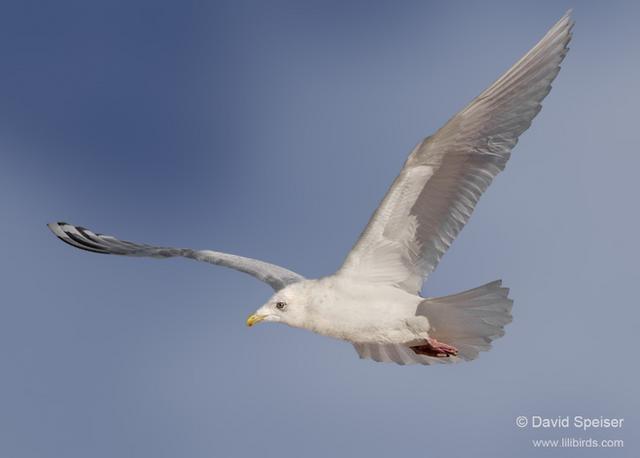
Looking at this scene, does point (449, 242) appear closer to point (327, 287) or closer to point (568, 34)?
point (327, 287)

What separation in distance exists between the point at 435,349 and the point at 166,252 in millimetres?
3448

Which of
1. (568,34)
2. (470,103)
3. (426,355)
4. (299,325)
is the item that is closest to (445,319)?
(426,355)

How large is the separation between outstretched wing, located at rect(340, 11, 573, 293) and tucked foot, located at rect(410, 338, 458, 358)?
688mm

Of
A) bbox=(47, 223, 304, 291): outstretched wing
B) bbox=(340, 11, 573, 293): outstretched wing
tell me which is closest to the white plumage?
bbox=(340, 11, 573, 293): outstretched wing

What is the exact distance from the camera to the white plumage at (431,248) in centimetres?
956

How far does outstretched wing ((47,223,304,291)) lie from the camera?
37.5 ft

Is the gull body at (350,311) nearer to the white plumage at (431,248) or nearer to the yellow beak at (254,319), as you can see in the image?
the white plumage at (431,248)

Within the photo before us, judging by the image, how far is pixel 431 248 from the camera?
10.1m

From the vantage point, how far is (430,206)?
9.88 meters

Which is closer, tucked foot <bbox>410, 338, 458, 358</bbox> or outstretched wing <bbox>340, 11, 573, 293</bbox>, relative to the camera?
outstretched wing <bbox>340, 11, 573, 293</bbox>

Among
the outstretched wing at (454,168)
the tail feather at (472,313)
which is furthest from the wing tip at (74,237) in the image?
the tail feather at (472,313)

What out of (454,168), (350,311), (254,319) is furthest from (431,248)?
(254,319)

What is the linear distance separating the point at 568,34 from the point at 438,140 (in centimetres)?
140

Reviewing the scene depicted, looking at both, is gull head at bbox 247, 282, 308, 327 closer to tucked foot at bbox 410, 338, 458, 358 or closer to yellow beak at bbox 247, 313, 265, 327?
yellow beak at bbox 247, 313, 265, 327
